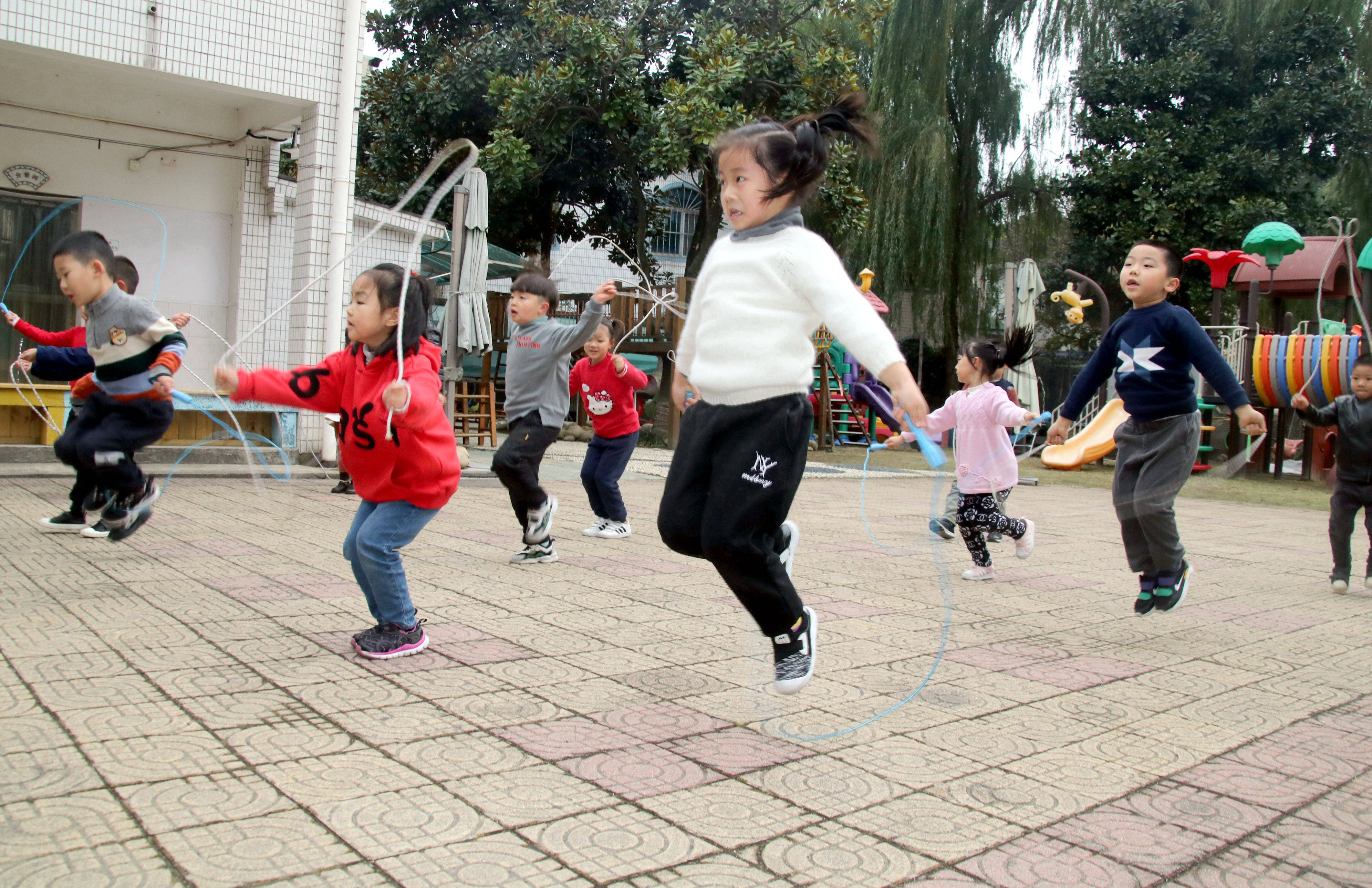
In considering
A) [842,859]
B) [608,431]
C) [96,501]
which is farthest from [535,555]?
[842,859]

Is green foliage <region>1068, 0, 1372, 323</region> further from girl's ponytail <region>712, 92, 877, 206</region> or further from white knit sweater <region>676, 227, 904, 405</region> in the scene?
white knit sweater <region>676, 227, 904, 405</region>

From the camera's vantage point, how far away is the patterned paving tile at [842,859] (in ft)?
7.09

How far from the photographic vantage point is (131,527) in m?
5.59

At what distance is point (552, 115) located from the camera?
17.1 metres

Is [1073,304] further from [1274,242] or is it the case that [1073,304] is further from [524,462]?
[524,462]

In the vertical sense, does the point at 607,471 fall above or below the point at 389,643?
above

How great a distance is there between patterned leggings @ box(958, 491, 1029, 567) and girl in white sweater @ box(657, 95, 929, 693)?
10.5ft

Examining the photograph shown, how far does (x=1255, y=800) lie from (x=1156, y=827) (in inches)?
15.5

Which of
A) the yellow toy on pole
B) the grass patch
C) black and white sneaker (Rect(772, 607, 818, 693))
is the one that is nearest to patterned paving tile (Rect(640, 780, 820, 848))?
black and white sneaker (Rect(772, 607, 818, 693))

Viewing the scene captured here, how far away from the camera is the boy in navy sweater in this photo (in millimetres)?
4805

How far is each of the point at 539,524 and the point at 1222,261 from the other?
14.4 meters

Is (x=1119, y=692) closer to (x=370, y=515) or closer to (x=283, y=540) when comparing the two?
(x=370, y=515)

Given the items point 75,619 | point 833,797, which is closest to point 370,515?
point 75,619

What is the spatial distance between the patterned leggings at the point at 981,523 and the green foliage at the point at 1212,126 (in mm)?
16686
